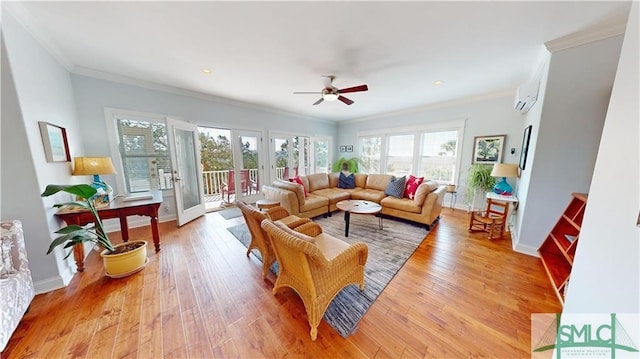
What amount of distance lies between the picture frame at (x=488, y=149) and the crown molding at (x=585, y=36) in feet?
7.02

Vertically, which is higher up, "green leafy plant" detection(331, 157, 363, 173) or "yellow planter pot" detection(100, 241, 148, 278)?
"green leafy plant" detection(331, 157, 363, 173)

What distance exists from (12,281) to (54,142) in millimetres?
1377

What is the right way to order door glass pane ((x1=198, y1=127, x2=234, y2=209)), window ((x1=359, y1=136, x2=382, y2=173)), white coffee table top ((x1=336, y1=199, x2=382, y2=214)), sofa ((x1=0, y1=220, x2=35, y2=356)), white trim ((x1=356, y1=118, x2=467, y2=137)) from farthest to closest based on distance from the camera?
window ((x1=359, y1=136, x2=382, y2=173)) < door glass pane ((x1=198, y1=127, x2=234, y2=209)) < white trim ((x1=356, y1=118, x2=467, y2=137)) < white coffee table top ((x1=336, y1=199, x2=382, y2=214)) < sofa ((x1=0, y1=220, x2=35, y2=356))

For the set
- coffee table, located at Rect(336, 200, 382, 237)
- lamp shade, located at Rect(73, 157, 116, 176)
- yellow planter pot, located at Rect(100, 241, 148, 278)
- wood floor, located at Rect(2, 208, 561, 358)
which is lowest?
wood floor, located at Rect(2, 208, 561, 358)

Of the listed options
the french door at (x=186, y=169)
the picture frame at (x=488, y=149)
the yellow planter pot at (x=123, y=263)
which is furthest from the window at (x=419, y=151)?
the yellow planter pot at (x=123, y=263)

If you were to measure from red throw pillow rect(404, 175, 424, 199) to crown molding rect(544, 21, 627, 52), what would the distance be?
7.39ft

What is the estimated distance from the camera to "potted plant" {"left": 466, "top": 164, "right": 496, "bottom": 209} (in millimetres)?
3742

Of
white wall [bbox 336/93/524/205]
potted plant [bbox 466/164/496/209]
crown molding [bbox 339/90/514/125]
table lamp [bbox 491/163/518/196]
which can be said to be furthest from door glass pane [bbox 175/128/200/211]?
potted plant [bbox 466/164/496/209]

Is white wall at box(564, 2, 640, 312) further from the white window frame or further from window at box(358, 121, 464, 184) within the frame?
the white window frame

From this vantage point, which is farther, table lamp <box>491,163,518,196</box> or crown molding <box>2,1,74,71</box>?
table lamp <box>491,163,518,196</box>

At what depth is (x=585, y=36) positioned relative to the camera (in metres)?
1.86

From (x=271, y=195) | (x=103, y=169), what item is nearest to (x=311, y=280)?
(x=271, y=195)

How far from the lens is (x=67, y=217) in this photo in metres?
1.94

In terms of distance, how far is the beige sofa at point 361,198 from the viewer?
3.23 meters
